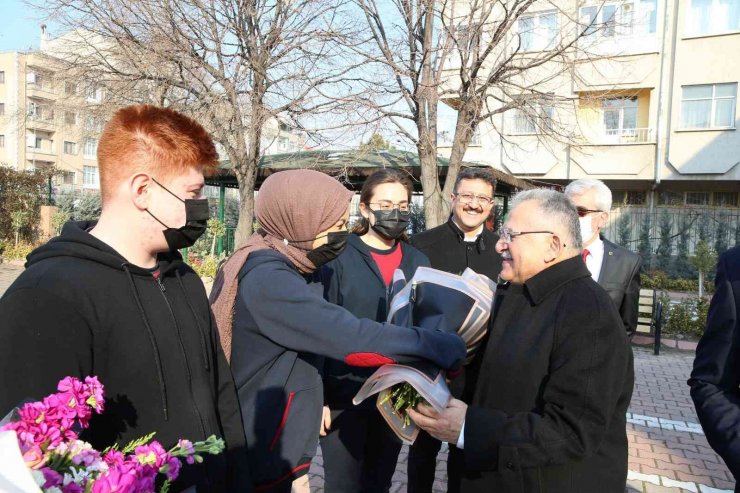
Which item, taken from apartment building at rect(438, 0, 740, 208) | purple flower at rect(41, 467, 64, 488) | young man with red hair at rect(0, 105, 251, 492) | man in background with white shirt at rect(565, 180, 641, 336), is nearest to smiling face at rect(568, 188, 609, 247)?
man in background with white shirt at rect(565, 180, 641, 336)

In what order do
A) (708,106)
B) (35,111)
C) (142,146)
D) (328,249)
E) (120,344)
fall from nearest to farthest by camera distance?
1. (120,344)
2. (142,146)
3. (328,249)
4. (708,106)
5. (35,111)

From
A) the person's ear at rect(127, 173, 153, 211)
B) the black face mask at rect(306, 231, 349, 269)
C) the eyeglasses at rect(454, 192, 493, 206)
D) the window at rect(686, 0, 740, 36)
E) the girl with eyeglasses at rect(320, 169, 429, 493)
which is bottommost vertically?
the girl with eyeglasses at rect(320, 169, 429, 493)

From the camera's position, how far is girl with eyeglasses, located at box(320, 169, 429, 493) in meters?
2.86

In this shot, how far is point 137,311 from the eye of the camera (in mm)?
1667

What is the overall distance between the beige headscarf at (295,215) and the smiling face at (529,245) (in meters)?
0.74

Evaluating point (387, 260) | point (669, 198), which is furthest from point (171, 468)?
point (669, 198)

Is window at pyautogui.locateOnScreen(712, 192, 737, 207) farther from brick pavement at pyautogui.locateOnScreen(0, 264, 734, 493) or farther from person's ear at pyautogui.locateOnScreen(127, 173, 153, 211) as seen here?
person's ear at pyautogui.locateOnScreen(127, 173, 153, 211)

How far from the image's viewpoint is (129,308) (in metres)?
1.65

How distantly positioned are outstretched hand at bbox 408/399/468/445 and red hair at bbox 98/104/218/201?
4.02ft

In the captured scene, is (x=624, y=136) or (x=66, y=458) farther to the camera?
(x=624, y=136)

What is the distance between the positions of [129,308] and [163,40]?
12603mm

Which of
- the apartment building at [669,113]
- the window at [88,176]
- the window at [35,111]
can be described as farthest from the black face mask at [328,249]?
the window at [88,176]

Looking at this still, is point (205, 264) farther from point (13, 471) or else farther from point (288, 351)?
point (13, 471)

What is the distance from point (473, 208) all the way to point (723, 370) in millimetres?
2320
